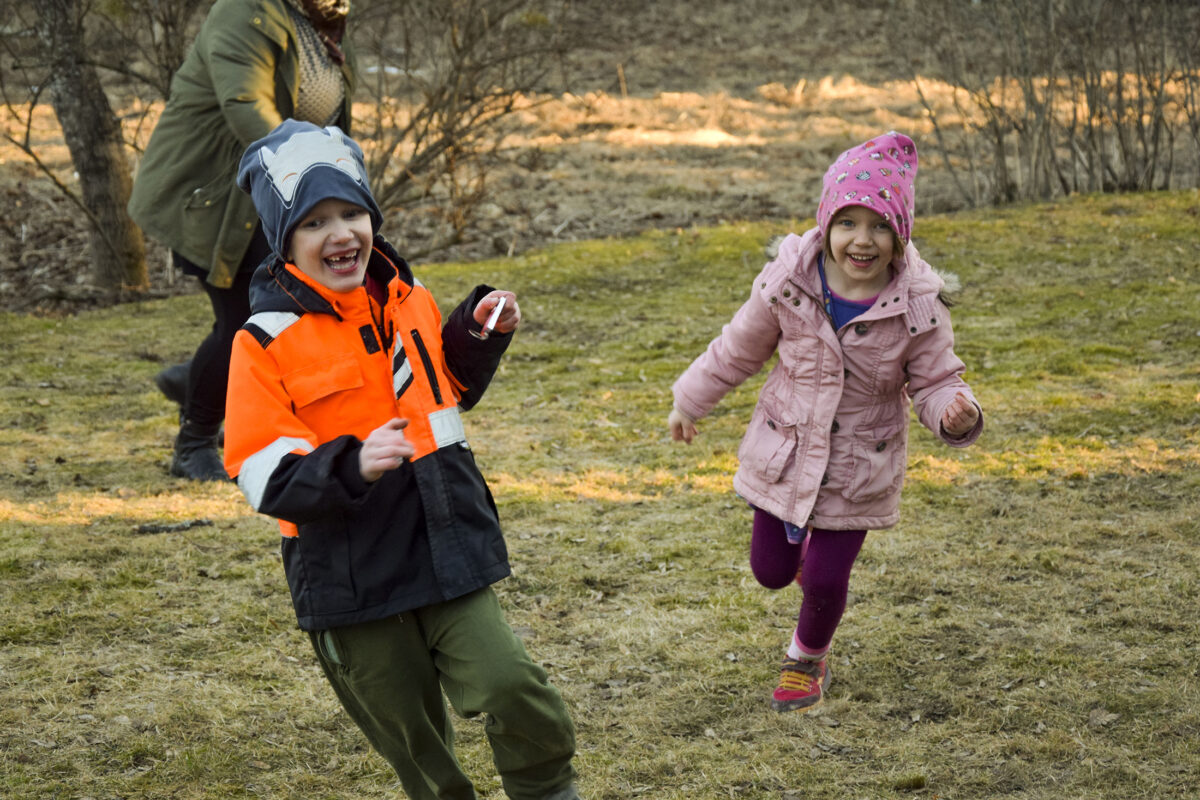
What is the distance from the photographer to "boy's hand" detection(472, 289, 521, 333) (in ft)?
8.17

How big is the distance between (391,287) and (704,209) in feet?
35.0

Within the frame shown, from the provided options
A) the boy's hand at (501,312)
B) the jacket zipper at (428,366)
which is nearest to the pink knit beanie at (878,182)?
the boy's hand at (501,312)

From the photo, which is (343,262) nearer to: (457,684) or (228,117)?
(457,684)

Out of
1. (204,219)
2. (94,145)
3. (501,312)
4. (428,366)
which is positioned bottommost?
(428,366)

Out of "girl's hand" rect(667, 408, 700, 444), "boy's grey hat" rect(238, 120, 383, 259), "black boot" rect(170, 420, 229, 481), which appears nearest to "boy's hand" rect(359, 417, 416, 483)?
"boy's grey hat" rect(238, 120, 383, 259)

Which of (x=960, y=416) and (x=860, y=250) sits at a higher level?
(x=860, y=250)

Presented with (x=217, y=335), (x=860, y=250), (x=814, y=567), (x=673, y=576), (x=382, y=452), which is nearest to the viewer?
(x=382, y=452)

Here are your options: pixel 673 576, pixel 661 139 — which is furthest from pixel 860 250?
pixel 661 139

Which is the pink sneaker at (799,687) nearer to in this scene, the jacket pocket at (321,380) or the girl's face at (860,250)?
the girl's face at (860,250)

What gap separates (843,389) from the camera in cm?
326

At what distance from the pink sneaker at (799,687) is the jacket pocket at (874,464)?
586 mm

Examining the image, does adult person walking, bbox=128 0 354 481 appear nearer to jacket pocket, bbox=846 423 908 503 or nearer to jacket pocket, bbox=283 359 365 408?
jacket pocket, bbox=283 359 365 408

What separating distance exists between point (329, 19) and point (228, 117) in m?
0.59

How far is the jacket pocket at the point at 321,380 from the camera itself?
7.55 feet
